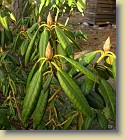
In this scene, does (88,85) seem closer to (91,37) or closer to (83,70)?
(83,70)

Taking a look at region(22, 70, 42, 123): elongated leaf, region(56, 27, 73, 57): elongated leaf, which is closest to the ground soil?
region(56, 27, 73, 57): elongated leaf

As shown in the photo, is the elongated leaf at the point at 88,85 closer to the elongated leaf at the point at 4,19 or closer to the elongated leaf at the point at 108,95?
the elongated leaf at the point at 108,95

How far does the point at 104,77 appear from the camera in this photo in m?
0.72

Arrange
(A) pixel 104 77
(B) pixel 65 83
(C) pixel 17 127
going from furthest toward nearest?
(C) pixel 17 127, (A) pixel 104 77, (B) pixel 65 83

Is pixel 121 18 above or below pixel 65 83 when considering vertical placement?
above

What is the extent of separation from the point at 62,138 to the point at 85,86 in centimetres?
18

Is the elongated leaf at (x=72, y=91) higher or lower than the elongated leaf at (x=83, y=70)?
lower

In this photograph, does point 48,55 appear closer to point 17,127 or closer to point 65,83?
point 65,83

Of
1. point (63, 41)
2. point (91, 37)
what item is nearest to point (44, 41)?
point (63, 41)

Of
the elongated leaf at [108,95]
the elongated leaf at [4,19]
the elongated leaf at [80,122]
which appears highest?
the elongated leaf at [4,19]

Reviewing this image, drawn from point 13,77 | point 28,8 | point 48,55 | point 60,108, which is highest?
point 28,8

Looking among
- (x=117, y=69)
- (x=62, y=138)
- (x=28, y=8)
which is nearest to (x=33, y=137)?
(x=62, y=138)

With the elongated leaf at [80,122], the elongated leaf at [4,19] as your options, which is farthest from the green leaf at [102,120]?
the elongated leaf at [4,19]

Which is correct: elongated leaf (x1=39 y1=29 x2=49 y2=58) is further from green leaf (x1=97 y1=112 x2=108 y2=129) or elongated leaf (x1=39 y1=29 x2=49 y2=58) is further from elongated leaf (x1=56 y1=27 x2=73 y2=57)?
green leaf (x1=97 y1=112 x2=108 y2=129)
